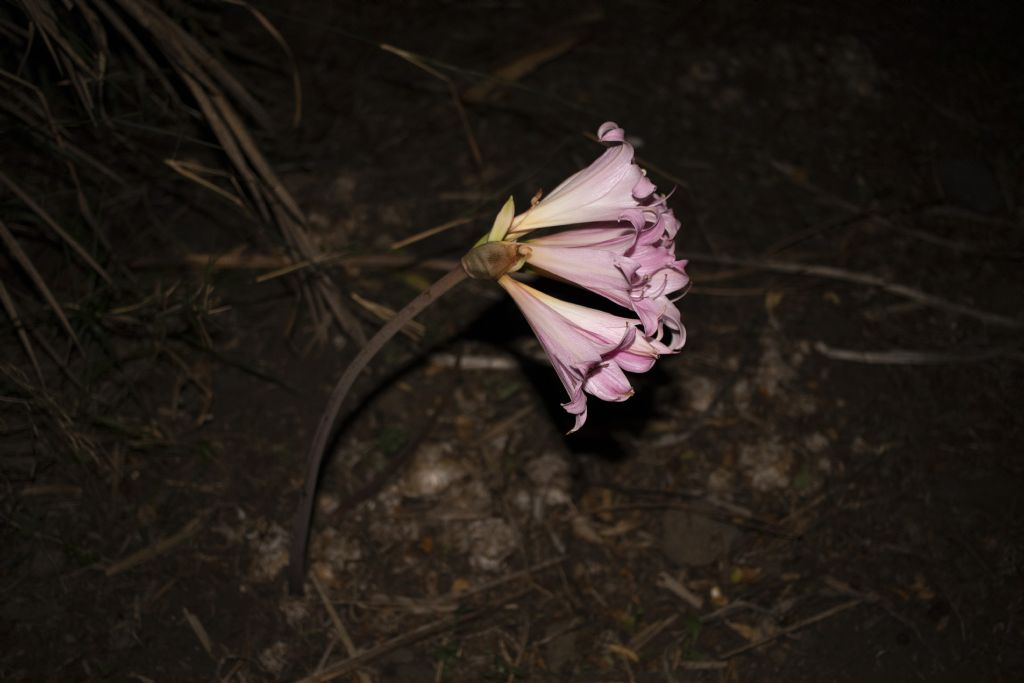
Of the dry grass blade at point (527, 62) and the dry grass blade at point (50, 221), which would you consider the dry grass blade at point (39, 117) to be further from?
the dry grass blade at point (527, 62)

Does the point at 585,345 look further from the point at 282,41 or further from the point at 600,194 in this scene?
the point at 282,41

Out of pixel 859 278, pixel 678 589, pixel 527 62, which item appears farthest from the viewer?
pixel 527 62

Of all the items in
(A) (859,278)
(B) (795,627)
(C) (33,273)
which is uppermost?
(C) (33,273)

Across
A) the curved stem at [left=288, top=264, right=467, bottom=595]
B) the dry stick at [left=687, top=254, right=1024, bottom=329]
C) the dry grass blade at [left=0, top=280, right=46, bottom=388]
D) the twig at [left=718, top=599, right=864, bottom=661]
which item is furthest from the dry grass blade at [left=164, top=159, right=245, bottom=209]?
the twig at [left=718, top=599, right=864, bottom=661]

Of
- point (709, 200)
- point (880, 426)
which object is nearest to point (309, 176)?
point (709, 200)

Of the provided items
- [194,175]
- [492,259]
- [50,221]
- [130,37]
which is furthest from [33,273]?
[492,259]

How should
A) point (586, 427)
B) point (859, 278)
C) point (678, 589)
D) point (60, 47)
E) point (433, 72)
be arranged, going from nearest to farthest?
point (433, 72)
point (60, 47)
point (678, 589)
point (586, 427)
point (859, 278)
